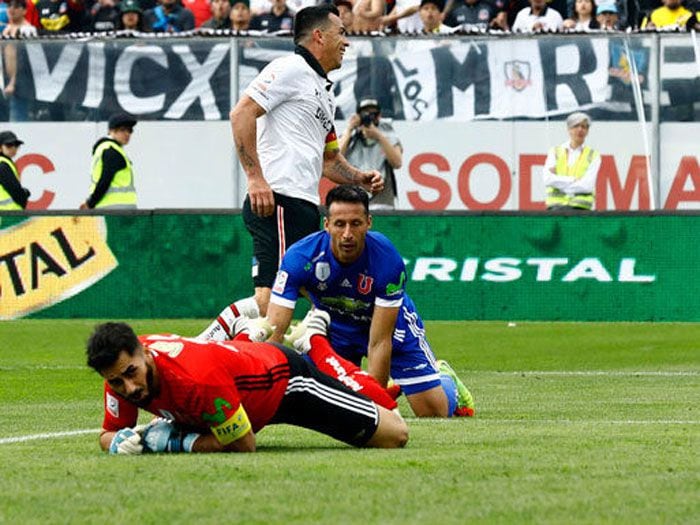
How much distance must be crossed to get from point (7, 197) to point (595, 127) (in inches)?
278

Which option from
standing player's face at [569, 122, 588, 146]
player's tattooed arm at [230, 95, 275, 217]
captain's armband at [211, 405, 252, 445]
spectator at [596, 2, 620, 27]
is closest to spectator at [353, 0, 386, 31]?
spectator at [596, 2, 620, 27]

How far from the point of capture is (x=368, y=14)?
→ 23109 mm

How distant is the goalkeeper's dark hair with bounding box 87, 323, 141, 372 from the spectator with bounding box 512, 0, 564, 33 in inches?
631

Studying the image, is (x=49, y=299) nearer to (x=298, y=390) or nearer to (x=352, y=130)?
(x=352, y=130)

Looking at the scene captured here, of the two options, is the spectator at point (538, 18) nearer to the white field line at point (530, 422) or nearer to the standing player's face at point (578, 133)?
the standing player's face at point (578, 133)

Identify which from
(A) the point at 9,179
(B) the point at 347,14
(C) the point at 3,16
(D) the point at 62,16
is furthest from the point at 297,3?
(A) the point at 9,179

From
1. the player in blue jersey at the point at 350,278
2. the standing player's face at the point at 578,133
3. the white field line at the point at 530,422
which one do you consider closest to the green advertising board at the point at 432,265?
the standing player's face at the point at 578,133

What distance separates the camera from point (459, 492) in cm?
667

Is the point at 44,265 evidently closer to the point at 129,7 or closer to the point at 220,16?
the point at 129,7

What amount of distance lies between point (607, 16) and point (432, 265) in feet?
14.8

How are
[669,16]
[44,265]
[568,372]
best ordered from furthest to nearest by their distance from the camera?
1. [669,16]
2. [44,265]
3. [568,372]

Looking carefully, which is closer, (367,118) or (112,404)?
(112,404)

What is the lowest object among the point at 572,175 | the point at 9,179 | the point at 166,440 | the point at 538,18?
the point at 9,179

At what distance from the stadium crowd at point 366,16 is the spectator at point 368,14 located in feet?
0.04
